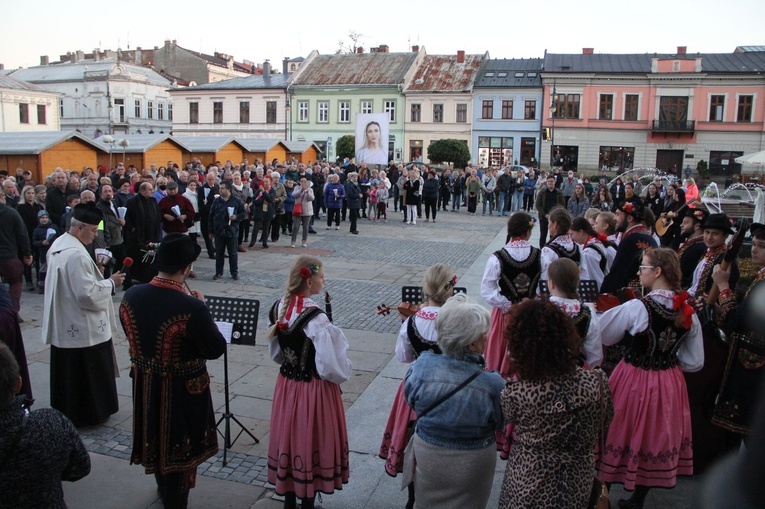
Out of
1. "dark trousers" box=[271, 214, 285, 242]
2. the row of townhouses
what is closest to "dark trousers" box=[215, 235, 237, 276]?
"dark trousers" box=[271, 214, 285, 242]

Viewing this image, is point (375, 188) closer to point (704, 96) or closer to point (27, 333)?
point (27, 333)

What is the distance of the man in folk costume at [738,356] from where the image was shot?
408cm

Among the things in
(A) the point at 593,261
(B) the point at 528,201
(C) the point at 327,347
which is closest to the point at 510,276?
(A) the point at 593,261

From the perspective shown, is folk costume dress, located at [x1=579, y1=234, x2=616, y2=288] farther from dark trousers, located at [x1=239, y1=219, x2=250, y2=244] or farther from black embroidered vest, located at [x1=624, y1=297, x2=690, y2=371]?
dark trousers, located at [x1=239, y1=219, x2=250, y2=244]

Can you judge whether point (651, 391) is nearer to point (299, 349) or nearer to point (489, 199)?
point (299, 349)

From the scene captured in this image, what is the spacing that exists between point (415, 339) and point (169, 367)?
1488 millimetres

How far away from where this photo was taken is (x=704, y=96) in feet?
151

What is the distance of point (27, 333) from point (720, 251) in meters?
7.92

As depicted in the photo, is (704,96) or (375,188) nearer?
(375,188)

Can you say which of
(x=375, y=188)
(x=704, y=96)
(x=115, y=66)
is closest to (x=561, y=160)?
(x=704, y=96)

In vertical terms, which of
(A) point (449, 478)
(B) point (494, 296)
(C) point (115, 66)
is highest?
(C) point (115, 66)

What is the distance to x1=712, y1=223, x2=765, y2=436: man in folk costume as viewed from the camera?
161 inches

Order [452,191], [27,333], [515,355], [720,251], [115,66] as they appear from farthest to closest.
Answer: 1. [115,66]
2. [452,191]
3. [27,333]
4. [720,251]
5. [515,355]

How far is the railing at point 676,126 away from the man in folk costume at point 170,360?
159 feet
